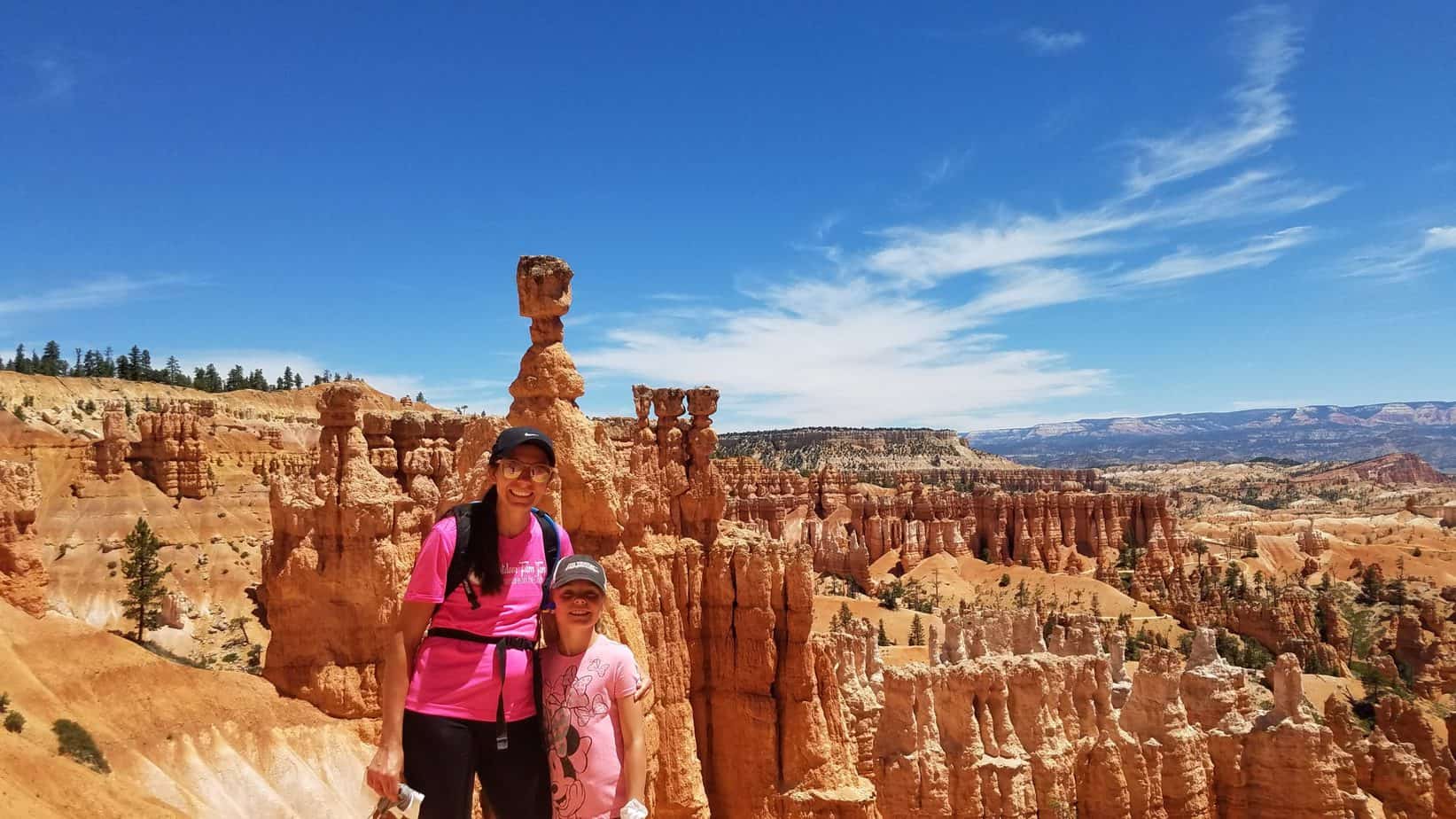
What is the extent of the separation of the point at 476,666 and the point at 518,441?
1.12 metres

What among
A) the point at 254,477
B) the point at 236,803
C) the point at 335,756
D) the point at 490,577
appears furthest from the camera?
the point at 254,477

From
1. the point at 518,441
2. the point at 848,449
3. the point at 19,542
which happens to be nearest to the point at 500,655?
the point at 518,441

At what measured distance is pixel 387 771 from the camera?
4078 mm

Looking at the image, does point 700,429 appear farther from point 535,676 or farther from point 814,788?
point 535,676

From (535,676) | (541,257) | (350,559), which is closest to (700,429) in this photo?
(541,257)

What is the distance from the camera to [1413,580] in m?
63.2

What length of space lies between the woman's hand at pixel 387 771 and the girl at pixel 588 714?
→ 27.5 inches

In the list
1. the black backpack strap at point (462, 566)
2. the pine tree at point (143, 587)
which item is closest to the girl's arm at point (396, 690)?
the black backpack strap at point (462, 566)

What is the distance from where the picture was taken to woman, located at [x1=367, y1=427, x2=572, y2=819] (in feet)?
14.0

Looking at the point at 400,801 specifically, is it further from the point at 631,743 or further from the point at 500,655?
the point at 631,743

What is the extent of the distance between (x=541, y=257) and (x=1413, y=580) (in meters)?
73.4

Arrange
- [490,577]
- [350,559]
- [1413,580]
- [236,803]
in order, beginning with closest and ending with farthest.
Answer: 1. [490,577]
2. [236,803]
3. [350,559]
4. [1413,580]

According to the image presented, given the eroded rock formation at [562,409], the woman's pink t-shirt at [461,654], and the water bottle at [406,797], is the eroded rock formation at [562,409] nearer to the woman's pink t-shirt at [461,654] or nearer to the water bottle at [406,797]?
the woman's pink t-shirt at [461,654]

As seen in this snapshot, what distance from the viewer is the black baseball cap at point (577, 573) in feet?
14.2
